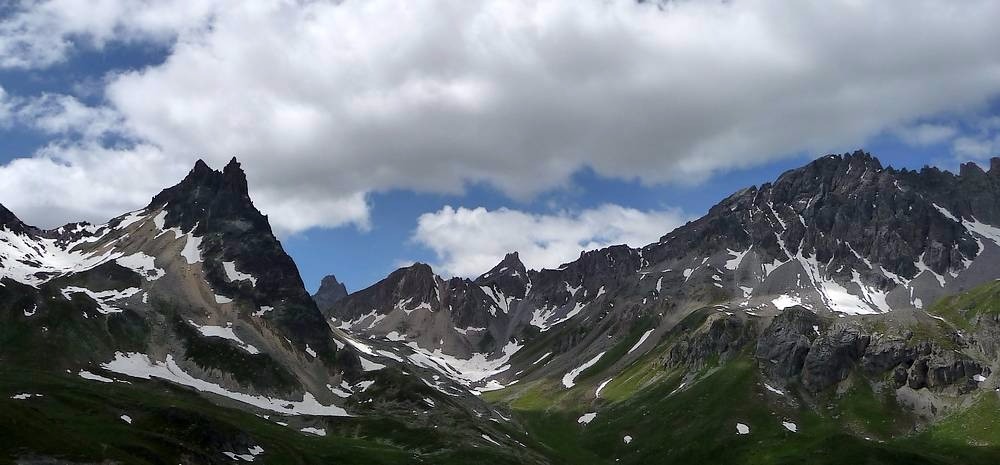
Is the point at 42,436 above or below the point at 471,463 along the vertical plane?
above

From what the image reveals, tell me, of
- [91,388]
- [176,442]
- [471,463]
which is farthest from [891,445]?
[91,388]

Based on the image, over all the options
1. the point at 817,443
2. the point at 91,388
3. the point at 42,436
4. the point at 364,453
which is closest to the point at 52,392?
the point at 91,388

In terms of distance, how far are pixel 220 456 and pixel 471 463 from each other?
6661 cm

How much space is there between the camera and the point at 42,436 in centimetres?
11438

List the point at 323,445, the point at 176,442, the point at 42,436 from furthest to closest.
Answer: the point at 323,445 < the point at 176,442 < the point at 42,436

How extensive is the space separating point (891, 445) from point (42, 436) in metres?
186

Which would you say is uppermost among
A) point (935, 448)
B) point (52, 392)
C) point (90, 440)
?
point (52, 392)

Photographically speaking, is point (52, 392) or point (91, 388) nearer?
point (52, 392)

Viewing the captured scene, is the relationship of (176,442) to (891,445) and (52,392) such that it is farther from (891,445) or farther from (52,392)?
(891,445)

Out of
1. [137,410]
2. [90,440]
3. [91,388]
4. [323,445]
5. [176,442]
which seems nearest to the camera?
[90,440]

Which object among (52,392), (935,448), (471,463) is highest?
(52,392)

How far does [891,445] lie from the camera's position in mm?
198125

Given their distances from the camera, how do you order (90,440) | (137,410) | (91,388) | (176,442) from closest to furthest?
(90,440), (176,442), (137,410), (91,388)

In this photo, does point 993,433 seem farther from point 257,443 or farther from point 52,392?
point 52,392
